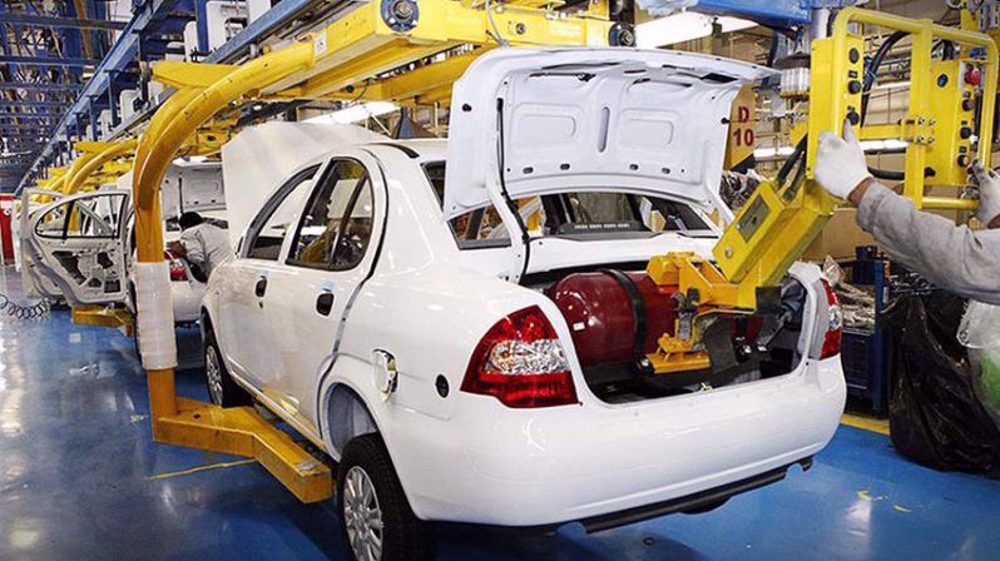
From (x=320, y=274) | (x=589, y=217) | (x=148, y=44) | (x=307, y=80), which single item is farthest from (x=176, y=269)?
(x=589, y=217)

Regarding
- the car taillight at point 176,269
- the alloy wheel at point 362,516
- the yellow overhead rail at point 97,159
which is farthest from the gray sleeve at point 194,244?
the alloy wheel at point 362,516

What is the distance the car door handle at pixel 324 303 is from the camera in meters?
2.85

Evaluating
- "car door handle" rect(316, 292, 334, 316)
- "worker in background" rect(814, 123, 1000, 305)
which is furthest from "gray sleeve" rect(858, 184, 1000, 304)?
"car door handle" rect(316, 292, 334, 316)

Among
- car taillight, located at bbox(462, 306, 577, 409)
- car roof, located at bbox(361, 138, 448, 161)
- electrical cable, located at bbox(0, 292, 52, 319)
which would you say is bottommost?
electrical cable, located at bbox(0, 292, 52, 319)

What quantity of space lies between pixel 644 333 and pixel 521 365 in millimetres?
529

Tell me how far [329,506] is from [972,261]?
2822 mm

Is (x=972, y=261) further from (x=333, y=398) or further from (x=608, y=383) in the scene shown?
(x=333, y=398)

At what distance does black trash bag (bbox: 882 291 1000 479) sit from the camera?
3.99 m

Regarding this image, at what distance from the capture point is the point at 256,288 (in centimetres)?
362

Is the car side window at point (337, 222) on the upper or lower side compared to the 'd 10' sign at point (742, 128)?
lower

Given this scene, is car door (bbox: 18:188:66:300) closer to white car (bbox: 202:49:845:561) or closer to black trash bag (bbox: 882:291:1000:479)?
white car (bbox: 202:49:845:561)

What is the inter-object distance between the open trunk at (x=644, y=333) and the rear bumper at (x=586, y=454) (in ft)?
0.71

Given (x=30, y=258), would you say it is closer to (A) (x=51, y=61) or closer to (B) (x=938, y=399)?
(A) (x=51, y=61)

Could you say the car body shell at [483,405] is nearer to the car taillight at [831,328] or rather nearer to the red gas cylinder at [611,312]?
the car taillight at [831,328]
